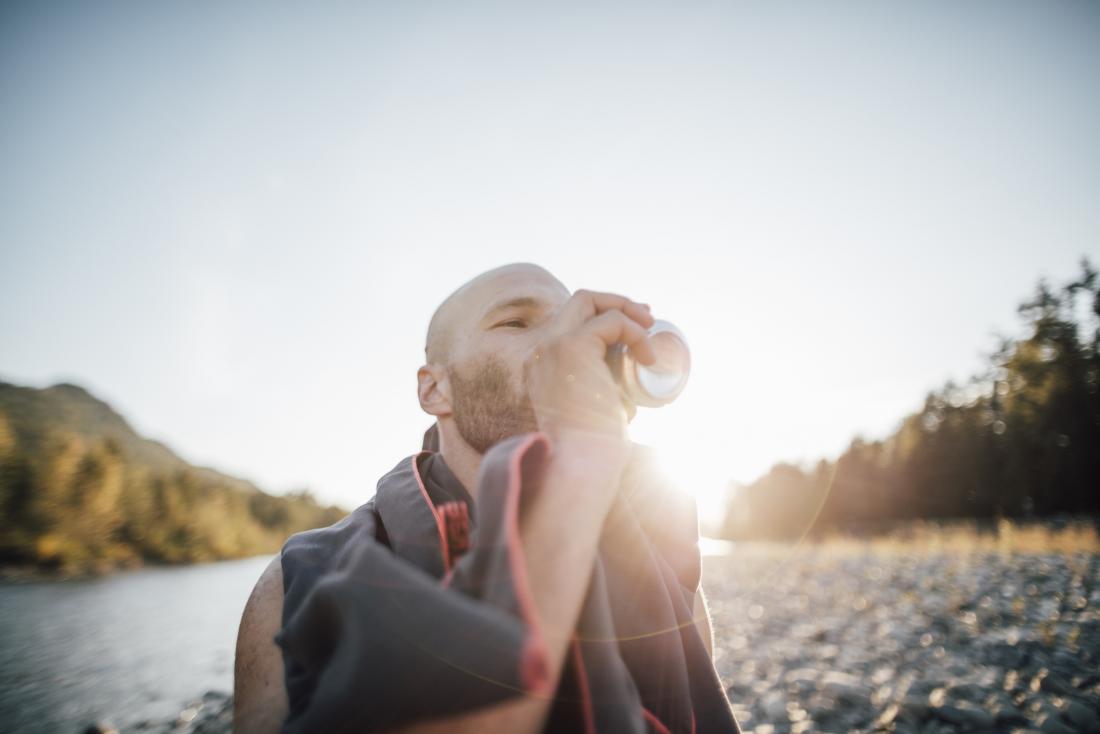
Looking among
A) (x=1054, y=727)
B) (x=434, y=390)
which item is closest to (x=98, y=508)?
(x=434, y=390)

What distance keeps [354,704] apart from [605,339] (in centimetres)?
88

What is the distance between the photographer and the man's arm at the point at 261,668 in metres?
1.04

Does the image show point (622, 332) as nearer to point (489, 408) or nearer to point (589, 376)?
point (589, 376)

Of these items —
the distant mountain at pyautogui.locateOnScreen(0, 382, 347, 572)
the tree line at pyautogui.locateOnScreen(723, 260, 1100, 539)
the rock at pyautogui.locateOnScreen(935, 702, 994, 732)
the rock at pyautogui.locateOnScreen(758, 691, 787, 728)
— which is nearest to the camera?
A: the rock at pyautogui.locateOnScreen(935, 702, 994, 732)

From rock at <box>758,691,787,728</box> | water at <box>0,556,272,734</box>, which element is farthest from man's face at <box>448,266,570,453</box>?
water at <box>0,556,272,734</box>

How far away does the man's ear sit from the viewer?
6.03 feet

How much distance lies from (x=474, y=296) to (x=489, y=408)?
0.56 metres

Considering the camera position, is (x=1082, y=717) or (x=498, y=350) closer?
(x=498, y=350)

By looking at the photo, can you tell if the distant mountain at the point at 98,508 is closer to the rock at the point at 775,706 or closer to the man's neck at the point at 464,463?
the man's neck at the point at 464,463

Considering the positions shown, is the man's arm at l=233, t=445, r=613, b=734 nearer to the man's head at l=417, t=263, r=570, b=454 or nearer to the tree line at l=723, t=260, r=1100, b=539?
the man's head at l=417, t=263, r=570, b=454

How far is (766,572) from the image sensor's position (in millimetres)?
15195

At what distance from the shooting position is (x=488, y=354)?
65.1 inches

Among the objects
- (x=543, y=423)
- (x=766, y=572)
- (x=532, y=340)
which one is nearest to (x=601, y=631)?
(x=543, y=423)

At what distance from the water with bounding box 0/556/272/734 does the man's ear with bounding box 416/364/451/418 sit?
7585mm
